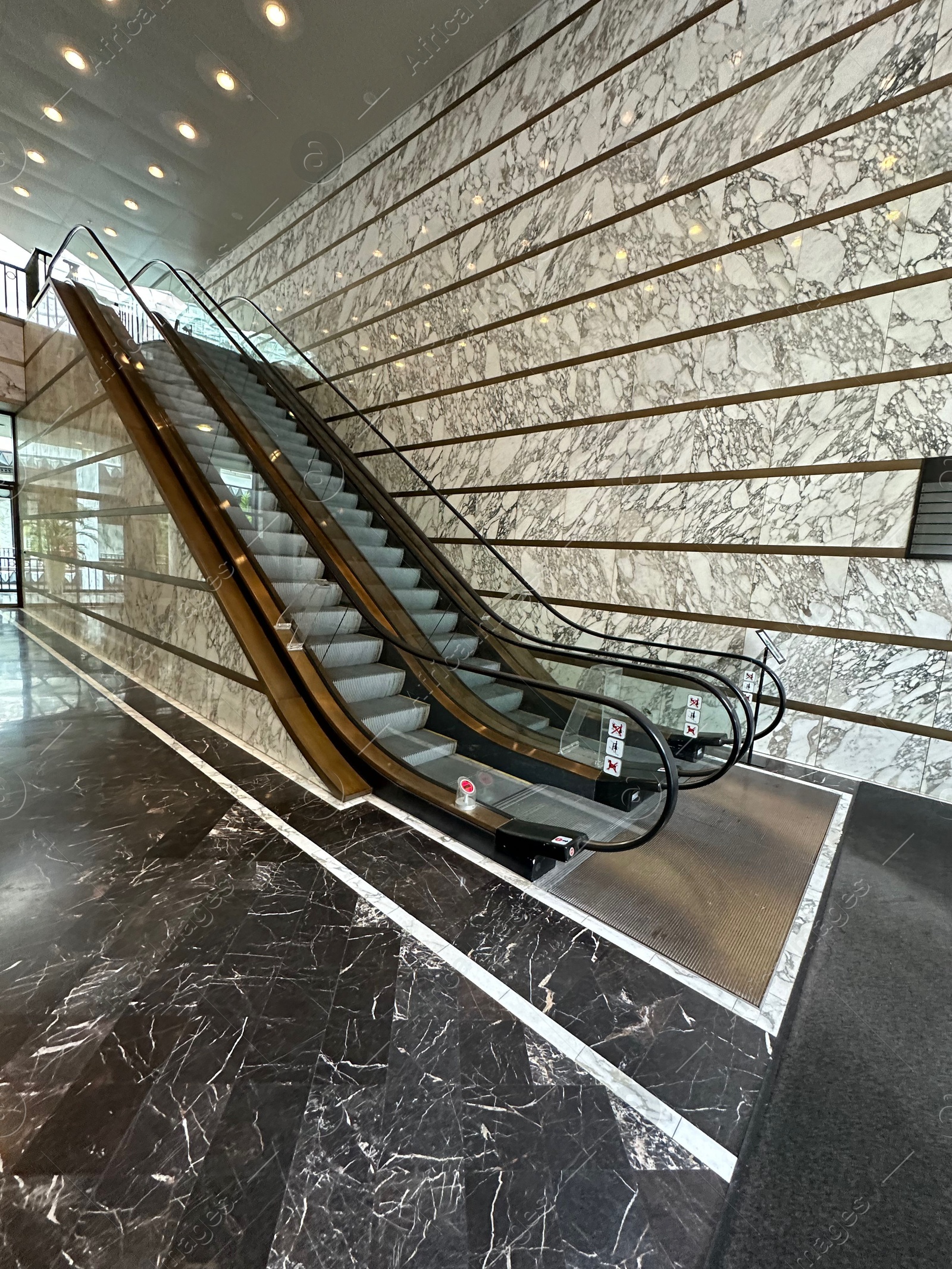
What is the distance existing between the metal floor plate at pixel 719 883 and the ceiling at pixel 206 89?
722 centimetres

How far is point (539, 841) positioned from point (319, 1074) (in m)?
1.18

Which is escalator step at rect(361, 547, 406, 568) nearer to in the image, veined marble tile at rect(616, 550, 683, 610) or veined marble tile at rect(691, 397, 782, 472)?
veined marble tile at rect(616, 550, 683, 610)

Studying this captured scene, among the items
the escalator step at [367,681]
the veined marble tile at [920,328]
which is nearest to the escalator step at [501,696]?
the escalator step at [367,681]

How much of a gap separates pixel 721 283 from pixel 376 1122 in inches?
200

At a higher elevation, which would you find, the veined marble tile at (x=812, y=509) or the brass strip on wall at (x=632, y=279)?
the brass strip on wall at (x=632, y=279)

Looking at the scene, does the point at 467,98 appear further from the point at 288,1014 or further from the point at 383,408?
the point at 288,1014

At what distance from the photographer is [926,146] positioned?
10.3ft

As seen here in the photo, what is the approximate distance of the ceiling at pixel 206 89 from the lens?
5188 millimetres

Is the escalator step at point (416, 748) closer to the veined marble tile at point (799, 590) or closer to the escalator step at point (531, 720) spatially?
the escalator step at point (531, 720)

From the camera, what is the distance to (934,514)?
325 cm

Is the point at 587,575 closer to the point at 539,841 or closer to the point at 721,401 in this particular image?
the point at 721,401

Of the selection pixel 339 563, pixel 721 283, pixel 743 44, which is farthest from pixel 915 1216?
pixel 743 44

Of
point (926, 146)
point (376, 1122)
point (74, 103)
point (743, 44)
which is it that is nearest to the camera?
point (376, 1122)

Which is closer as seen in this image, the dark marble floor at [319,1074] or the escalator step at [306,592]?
the dark marble floor at [319,1074]
